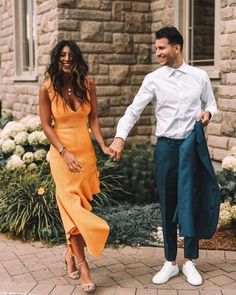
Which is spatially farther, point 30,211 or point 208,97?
point 30,211

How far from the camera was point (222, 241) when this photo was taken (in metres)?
5.26

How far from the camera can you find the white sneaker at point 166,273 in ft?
13.5

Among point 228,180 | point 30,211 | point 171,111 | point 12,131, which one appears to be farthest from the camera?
point 12,131

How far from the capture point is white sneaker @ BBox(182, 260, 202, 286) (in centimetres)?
Result: 404

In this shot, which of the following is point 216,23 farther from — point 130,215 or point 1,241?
point 1,241

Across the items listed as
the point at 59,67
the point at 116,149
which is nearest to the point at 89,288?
the point at 116,149

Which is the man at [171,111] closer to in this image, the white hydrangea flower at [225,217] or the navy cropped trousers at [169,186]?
the navy cropped trousers at [169,186]

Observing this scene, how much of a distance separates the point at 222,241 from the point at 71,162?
216 centimetres

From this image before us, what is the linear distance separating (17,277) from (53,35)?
14.1 feet

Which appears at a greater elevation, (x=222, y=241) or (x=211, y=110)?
(x=211, y=110)

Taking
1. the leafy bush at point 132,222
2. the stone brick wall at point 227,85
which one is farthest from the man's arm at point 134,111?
the stone brick wall at point 227,85

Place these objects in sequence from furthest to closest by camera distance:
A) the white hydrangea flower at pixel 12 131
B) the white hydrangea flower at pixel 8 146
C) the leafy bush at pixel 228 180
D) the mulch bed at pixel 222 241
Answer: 1. the white hydrangea flower at pixel 12 131
2. the white hydrangea flower at pixel 8 146
3. the leafy bush at pixel 228 180
4. the mulch bed at pixel 222 241

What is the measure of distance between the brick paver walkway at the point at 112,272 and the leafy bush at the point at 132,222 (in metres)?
0.16

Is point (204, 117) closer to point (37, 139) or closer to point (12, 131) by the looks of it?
point (37, 139)
